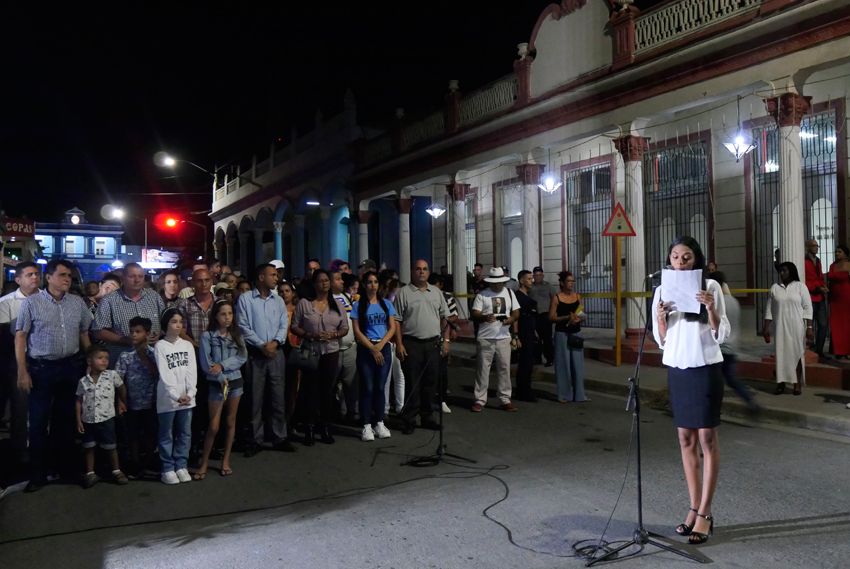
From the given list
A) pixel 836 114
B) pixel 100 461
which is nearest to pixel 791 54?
pixel 836 114

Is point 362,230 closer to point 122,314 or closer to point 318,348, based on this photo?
Answer: point 318,348

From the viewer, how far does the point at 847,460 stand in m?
6.43

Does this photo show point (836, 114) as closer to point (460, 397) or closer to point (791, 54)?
point (791, 54)

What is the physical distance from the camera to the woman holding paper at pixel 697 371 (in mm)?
4355

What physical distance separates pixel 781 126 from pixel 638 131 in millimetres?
3340

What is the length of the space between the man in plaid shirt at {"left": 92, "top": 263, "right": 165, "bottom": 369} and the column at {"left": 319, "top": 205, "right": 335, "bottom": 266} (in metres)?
20.0

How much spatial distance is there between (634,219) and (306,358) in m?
7.90

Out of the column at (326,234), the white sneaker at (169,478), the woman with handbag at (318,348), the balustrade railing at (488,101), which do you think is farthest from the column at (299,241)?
the white sneaker at (169,478)

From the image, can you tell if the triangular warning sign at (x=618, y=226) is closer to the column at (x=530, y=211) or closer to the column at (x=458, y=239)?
the column at (x=530, y=211)

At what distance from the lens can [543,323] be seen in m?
12.8

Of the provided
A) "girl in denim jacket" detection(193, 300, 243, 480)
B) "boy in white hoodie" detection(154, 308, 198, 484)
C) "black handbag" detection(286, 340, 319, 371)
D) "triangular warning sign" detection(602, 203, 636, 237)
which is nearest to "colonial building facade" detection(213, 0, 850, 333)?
"triangular warning sign" detection(602, 203, 636, 237)

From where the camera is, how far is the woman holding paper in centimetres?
436

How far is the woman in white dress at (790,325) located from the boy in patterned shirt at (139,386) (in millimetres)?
7578

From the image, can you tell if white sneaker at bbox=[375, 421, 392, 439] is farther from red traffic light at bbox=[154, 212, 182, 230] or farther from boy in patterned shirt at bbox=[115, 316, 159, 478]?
red traffic light at bbox=[154, 212, 182, 230]
